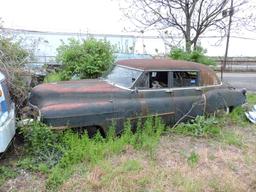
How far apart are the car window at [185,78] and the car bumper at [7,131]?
11.3 feet

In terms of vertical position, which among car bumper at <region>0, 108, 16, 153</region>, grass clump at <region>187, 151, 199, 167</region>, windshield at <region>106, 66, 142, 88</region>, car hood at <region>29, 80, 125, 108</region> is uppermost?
windshield at <region>106, 66, 142, 88</region>

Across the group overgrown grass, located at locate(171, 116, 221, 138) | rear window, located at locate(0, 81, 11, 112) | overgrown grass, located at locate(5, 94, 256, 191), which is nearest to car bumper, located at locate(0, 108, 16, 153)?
rear window, located at locate(0, 81, 11, 112)

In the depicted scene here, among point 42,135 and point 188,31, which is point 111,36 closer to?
point 188,31

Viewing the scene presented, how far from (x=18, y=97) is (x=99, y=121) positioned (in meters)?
1.75

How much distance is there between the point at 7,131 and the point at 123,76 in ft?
9.24

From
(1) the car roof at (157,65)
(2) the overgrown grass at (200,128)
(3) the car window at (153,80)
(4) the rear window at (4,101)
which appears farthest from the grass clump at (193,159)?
(4) the rear window at (4,101)

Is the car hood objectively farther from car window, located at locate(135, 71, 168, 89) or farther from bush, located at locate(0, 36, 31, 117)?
car window, located at locate(135, 71, 168, 89)

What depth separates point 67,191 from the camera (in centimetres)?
406

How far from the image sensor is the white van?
4.39m

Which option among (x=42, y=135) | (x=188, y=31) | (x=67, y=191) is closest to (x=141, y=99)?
(x=42, y=135)

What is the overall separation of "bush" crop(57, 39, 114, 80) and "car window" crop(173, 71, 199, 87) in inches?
136

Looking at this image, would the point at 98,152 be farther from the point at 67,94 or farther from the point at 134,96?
the point at 134,96

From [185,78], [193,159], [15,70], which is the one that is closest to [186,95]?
[185,78]

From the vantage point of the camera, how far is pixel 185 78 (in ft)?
23.2
